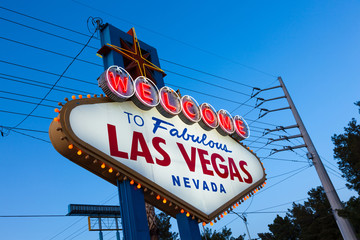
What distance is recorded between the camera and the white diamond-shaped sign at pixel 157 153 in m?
8.62

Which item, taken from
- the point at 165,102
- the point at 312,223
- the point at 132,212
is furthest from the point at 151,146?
the point at 312,223

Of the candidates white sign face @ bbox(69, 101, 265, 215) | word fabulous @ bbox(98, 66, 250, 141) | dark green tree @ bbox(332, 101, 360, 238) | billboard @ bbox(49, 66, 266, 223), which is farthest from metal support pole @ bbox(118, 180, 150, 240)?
dark green tree @ bbox(332, 101, 360, 238)

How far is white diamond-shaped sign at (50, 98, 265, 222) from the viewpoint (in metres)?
8.62

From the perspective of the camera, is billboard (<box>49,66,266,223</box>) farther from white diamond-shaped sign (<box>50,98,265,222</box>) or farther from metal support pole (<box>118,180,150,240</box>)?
metal support pole (<box>118,180,150,240</box>)

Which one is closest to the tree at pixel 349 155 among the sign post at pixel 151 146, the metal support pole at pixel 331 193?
the metal support pole at pixel 331 193

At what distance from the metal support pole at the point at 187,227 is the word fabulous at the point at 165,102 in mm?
3706

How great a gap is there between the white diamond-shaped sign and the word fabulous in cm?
27

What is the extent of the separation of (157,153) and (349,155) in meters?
26.8

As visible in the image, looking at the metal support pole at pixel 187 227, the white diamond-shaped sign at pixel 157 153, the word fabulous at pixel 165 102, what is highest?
the word fabulous at pixel 165 102

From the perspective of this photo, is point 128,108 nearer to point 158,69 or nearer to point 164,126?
point 164,126

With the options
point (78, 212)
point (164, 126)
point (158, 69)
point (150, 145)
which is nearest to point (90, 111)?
point (150, 145)

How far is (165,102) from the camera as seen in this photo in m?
11.7

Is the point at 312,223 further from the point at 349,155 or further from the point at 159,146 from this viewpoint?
the point at 159,146

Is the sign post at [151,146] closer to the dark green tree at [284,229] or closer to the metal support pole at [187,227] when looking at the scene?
the metal support pole at [187,227]
